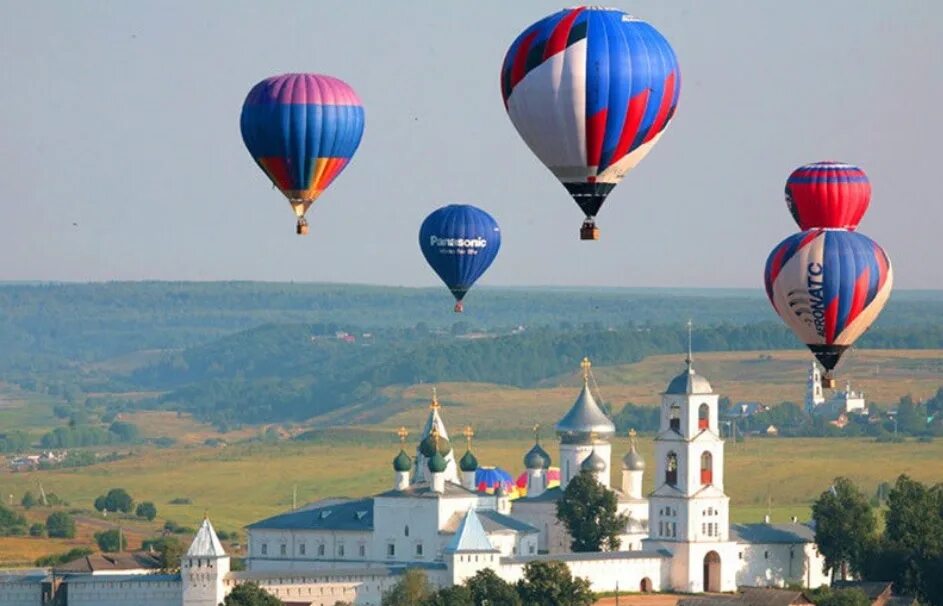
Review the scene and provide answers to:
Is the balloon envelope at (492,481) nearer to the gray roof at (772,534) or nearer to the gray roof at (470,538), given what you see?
the gray roof at (772,534)

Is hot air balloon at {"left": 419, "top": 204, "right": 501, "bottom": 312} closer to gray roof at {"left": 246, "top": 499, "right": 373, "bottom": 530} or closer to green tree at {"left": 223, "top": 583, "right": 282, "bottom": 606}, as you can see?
green tree at {"left": 223, "top": 583, "right": 282, "bottom": 606}

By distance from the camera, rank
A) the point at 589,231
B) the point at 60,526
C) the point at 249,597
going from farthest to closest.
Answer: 1. the point at 60,526
2. the point at 249,597
3. the point at 589,231

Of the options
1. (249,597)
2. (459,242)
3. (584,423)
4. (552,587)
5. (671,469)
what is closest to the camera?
(459,242)

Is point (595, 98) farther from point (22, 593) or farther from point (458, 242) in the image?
point (22, 593)

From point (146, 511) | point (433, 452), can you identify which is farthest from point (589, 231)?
point (146, 511)

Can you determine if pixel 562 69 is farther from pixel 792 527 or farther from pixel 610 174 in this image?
pixel 792 527

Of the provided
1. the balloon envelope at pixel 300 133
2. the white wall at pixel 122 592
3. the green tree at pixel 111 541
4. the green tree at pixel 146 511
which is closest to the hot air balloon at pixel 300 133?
the balloon envelope at pixel 300 133

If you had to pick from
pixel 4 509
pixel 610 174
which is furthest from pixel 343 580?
pixel 4 509
